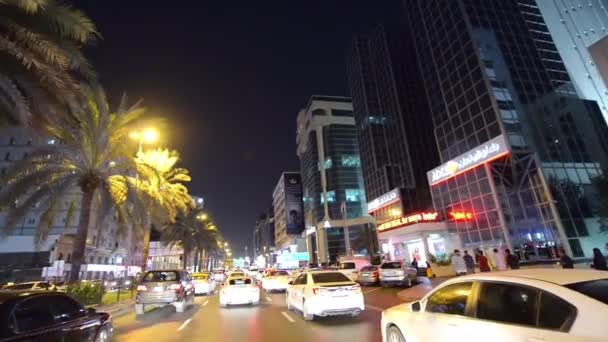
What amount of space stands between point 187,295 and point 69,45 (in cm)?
1177

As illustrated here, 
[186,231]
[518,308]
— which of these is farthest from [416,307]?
[186,231]

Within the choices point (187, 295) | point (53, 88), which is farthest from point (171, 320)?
point (53, 88)

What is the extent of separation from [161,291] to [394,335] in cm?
1092

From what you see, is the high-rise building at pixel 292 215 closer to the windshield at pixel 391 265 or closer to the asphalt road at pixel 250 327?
the windshield at pixel 391 265

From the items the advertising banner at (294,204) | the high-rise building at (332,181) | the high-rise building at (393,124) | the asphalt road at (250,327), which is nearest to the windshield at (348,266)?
the asphalt road at (250,327)

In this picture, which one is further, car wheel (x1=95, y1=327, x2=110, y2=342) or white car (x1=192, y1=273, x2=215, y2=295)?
white car (x1=192, y1=273, x2=215, y2=295)

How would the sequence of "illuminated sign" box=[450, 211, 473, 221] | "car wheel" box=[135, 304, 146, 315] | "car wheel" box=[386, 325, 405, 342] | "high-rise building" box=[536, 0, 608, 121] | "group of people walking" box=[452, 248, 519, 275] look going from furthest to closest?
"high-rise building" box=[536, 0, 608, 121] → "illuminated sign" box=[450, 211, 473, 221] → "group of people walking" box=[452, 248, 519, 275] → "car wheel" box=[135, 304, 146, 315] → "car wheel" box=[386, 325, 405, 342]

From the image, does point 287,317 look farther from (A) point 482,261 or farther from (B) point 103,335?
(A) point 482,261

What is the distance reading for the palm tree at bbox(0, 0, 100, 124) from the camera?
9.32 metres

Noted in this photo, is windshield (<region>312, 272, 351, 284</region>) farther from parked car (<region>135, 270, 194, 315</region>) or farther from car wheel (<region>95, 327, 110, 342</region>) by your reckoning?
parked car (<region>135, 270, 194, 315</region>)

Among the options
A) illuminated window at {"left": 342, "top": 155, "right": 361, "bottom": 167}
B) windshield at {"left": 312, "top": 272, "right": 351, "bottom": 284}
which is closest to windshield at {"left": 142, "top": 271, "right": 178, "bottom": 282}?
windshield at {"left": 312, "top": 272, "right": 351, "bottom": 284}

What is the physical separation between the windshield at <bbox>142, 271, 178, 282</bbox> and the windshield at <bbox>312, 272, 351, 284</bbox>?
702 centimetres

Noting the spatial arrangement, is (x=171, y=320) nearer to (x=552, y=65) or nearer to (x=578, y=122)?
(x=578, y=122)

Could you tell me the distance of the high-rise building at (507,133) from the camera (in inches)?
1078
